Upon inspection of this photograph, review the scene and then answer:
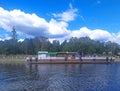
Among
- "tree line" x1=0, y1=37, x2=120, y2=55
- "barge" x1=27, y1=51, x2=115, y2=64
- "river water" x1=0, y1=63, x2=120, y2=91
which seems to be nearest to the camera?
"river water" x1=0, y1=63, x2=120, y2=91

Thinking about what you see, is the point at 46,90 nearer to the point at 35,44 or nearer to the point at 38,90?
the point at 38,90

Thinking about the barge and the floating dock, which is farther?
the barge

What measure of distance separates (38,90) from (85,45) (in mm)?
134055

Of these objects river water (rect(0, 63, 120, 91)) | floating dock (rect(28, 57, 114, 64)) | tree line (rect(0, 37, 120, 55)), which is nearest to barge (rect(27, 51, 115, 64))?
floating dock (rect(28, 57, 114, 64))

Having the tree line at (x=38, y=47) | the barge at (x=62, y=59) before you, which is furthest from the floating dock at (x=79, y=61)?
the tree line at (x=38, y=47)

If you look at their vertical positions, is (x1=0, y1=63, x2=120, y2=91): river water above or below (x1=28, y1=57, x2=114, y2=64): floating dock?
below

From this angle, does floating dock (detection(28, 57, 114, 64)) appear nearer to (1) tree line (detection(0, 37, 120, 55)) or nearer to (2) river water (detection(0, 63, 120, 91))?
(1) tree line (detection(0, 37, 120, 55))

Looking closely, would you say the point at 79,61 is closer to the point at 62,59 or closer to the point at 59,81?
the point at 62,59

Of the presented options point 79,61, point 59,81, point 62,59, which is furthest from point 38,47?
point 59,81

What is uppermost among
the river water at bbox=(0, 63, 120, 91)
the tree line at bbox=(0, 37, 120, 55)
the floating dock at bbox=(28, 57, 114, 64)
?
the tree line at bbox=(0, 37, 120, 55)

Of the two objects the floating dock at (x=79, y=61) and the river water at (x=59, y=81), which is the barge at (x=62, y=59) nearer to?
the floating dock at (x=79, y=61)

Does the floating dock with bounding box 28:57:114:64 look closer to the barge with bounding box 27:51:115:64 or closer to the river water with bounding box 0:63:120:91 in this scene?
the barge with bounding box 27:51:115:64

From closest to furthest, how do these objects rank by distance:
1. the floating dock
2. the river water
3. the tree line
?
the river water < the floating dock < the tree line

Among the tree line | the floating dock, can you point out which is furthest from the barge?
the tree line
